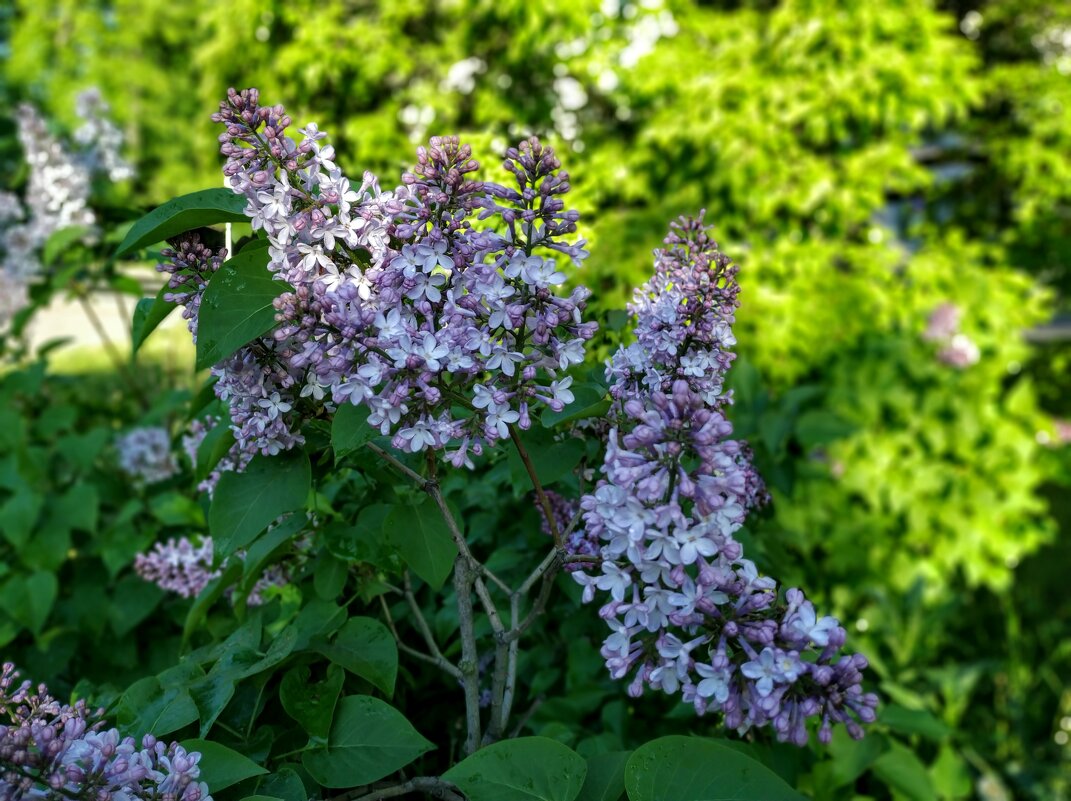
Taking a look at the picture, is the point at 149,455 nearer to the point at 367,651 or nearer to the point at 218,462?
the point at 218,462

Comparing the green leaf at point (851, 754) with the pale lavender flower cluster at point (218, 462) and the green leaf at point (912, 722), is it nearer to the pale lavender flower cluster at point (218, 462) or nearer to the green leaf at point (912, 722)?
the green leaf at point (912, 722)

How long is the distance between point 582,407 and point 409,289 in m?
0.28

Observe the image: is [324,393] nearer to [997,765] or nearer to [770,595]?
[770,595]

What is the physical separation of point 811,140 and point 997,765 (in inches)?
144

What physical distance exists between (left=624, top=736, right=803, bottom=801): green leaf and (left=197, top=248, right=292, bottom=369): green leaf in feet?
2.15

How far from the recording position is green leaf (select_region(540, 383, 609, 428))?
3.77 feet

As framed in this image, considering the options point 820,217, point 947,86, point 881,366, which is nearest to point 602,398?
point 881,366

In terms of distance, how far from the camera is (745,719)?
1038 mm

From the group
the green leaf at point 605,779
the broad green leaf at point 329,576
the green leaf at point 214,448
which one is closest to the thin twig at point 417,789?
the green leaf at point 605,779

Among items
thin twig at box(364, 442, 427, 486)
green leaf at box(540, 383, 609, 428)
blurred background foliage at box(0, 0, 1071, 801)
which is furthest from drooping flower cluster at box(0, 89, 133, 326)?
green leaf at box(540, 383, 609, 428)

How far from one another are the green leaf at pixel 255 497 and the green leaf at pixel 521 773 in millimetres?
396

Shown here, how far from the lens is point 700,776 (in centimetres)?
105

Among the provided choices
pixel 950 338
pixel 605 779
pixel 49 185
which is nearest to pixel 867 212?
pixel 950 338

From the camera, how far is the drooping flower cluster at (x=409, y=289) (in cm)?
107
